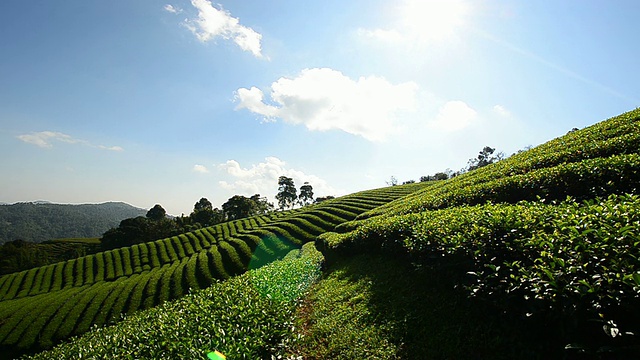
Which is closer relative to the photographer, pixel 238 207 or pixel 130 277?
pixel 130 277

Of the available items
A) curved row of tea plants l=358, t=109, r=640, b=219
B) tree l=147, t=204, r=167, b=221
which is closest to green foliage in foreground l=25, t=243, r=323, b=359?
curved row of tea plants l=358, t=109, r=640, b=219

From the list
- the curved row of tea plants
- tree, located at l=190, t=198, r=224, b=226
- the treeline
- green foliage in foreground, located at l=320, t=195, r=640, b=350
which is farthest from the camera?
tree, located at l=190, t=198, r=224, b=226

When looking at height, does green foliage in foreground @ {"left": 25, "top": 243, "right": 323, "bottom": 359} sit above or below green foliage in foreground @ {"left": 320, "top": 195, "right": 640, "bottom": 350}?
below

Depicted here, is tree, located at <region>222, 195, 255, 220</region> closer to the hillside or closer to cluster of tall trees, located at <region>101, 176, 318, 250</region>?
cluster of tall trees, located at <region>101, 176, 318, 250</region>

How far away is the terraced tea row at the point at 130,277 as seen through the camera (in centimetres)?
2580

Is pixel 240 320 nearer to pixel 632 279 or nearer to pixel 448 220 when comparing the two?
pixel 448 220

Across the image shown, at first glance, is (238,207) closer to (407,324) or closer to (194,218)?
(194,218)

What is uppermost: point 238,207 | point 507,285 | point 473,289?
point 238,207

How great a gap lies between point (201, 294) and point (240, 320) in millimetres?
6025

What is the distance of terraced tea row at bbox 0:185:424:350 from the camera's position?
25797 mm

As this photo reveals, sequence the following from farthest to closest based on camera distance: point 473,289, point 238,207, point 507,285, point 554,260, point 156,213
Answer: point 156,213 → point 238,207 → point 473,289 → point 507,285 → point 554,260

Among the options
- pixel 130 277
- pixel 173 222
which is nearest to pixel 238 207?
pixel 173 222

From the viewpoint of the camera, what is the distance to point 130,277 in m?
36.8

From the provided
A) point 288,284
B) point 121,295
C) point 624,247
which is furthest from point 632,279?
point 121,295
